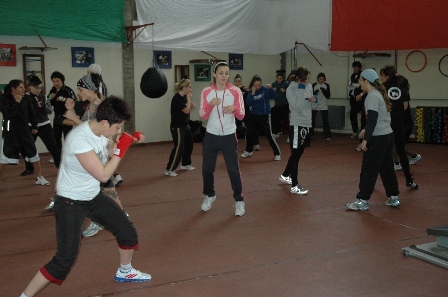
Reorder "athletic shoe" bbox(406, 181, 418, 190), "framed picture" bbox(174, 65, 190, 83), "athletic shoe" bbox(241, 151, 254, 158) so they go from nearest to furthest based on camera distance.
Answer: "athletic shoe" bbox(406, 181, 418, 190) → "athletic shoe" bbox(241, 151, 254, 158) → "framed picture" bbox(174, 65, 190, 83)

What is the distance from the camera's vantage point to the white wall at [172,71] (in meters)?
10.7

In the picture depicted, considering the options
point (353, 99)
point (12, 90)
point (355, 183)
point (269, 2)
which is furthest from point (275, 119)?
point (12, 90)

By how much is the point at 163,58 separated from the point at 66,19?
3.09 meters

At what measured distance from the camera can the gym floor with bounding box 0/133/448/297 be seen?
3.63 m

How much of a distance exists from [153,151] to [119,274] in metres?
7.66

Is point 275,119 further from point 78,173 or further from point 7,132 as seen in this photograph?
point 78,173

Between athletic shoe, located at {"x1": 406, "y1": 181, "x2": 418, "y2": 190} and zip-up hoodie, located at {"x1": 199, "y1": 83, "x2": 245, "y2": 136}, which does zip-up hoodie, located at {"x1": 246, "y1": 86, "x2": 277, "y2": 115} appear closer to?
athletic shoe, located at {"x1": 406, "y1": 181, "x2": 418, "y2": 190}

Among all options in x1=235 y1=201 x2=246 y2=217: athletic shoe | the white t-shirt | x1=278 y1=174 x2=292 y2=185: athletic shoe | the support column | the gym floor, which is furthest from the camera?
the support column

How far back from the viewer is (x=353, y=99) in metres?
12.6

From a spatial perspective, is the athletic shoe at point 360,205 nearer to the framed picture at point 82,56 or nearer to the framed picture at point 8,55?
the framed picture at point 82,56

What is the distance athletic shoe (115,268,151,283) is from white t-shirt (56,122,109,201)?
0.83 metres

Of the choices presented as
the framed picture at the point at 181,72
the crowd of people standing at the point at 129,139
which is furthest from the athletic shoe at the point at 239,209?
the framed picture at the point at 181,72

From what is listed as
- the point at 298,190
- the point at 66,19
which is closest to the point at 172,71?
the point at 66,19

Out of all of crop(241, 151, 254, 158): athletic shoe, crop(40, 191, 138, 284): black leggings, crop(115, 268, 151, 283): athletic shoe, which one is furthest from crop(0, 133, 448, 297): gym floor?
crop(241, 151, 254, 158): athletic shoe
